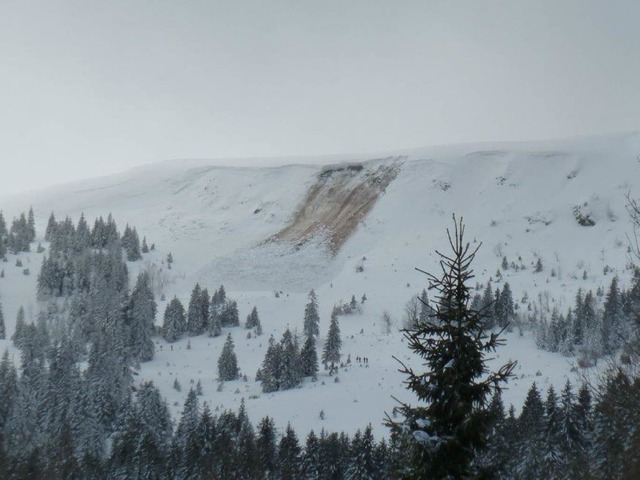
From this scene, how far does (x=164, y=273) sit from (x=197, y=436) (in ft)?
272

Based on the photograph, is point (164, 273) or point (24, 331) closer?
point (24, 331)

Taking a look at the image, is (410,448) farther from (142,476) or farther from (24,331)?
(24,331)

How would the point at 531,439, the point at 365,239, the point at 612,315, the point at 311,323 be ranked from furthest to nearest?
the point at 365,239 → the point at 311,323 → the point at 612,315 → the point at 531,439

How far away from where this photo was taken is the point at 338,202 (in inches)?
6442

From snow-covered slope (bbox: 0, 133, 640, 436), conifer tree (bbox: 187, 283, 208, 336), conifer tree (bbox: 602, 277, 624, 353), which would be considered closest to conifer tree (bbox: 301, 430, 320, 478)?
snow-covered slope (bbox: 0, 133, 640, 436)

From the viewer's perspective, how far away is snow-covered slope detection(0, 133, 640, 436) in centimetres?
7300

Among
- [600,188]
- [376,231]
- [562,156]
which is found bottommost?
[376,231]

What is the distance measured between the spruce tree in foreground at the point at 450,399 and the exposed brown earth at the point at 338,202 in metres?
133

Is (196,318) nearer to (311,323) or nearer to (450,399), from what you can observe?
(311,323)

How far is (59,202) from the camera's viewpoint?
185875 millimetres


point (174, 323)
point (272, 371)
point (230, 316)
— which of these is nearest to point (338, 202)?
point (230, 316)

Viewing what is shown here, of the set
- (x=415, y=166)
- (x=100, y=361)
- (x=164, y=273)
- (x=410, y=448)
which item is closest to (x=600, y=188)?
(x=415, y=166)

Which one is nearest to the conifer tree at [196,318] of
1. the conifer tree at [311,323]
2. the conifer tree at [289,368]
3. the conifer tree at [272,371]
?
the conifer tree at [311,323]

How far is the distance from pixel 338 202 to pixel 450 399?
15732 centimetres
